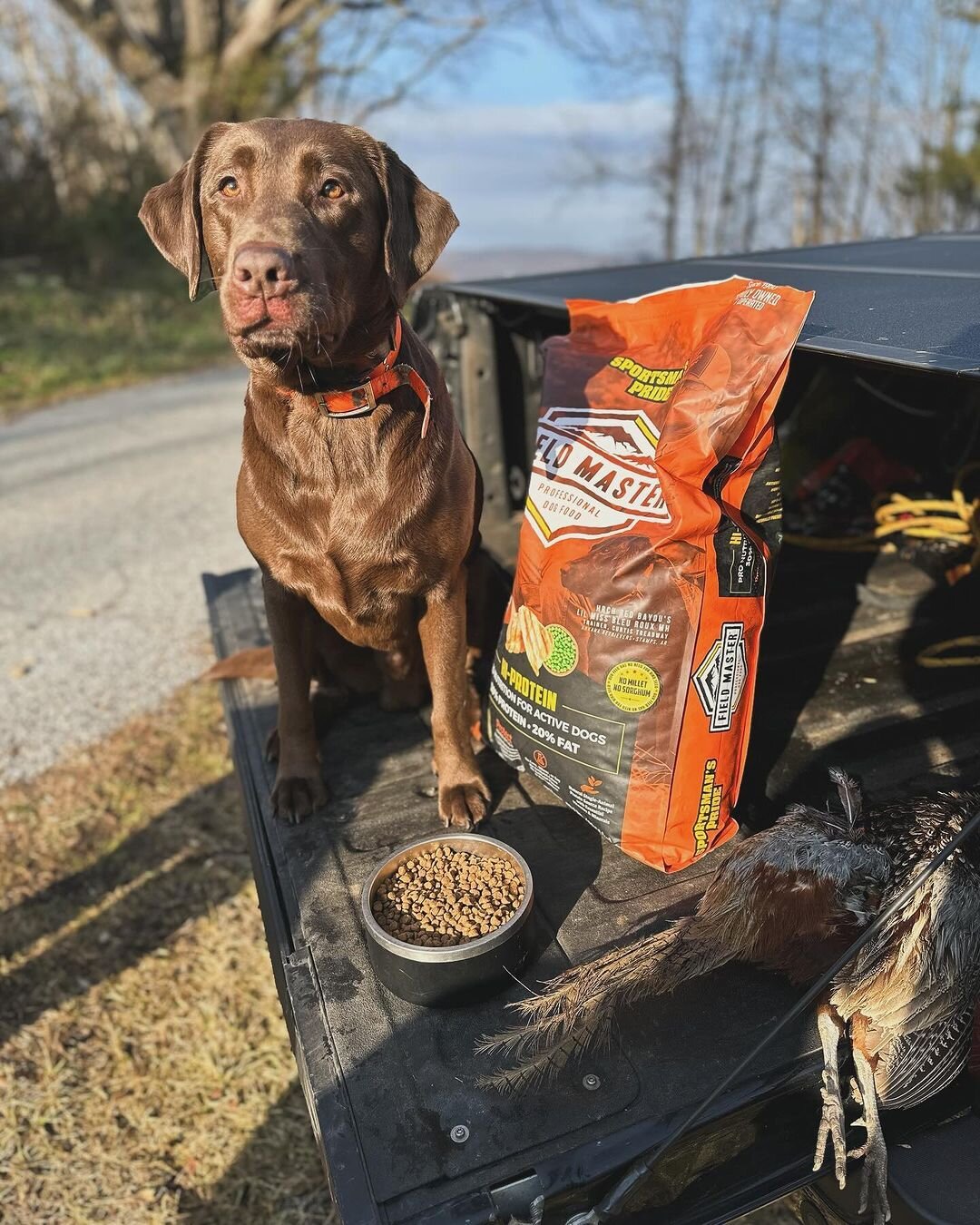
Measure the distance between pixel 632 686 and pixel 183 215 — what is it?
1.46 meters

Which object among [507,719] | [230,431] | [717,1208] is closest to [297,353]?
[507,719]

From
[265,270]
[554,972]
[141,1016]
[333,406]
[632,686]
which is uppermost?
[265,270]

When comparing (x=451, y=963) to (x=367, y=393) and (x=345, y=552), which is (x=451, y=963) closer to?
(x=345, y=552)

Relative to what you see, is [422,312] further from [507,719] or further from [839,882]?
[839,882]

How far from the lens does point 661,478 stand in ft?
6.14

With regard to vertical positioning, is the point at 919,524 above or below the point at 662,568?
below

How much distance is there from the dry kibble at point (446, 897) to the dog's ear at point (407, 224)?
4.07ft

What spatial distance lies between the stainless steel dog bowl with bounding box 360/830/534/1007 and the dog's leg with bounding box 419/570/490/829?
54 cm

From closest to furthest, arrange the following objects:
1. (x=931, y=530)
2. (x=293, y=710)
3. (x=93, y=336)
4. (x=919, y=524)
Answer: (x=293, y=710) → (x=919, y=524) → (x=931, y=530) → (x=93, y=336)

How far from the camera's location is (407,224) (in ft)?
6.76

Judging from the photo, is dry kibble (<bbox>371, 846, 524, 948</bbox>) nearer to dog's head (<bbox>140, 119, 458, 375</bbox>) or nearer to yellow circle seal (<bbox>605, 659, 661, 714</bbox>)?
yellow circle seal (<bbox>605, 659, 661, 714</bbox>)

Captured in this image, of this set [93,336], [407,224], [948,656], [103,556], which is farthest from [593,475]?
[93,336]

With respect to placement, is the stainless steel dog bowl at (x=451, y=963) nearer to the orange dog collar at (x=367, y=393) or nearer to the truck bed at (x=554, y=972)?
the truck bed at (x=554, y=972)

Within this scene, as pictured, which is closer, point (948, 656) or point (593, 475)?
point (593, 475)
